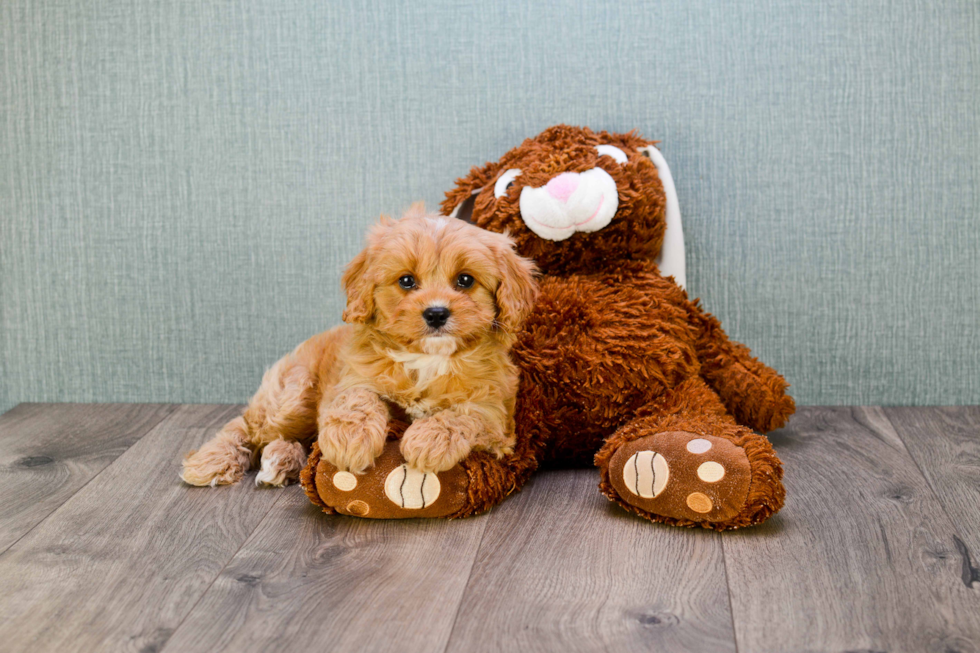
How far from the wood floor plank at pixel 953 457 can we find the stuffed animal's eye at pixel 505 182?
1136 millimetres

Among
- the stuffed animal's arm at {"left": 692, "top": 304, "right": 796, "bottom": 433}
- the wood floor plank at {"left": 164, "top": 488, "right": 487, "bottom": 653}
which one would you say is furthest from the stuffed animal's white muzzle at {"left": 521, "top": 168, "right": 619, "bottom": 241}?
the wood floor plank at {"left": 164, "top": 488, "right": 487, "bottom": 653}

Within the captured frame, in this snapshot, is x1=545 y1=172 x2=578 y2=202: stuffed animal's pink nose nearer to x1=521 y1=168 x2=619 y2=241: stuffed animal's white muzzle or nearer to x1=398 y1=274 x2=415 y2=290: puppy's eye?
x1=521 y1=168 x2=619 y2=241: stuffed animal's white muzzle

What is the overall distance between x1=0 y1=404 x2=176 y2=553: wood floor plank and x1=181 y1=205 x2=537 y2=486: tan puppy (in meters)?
0.61

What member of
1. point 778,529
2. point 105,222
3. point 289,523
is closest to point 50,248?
point 105,222

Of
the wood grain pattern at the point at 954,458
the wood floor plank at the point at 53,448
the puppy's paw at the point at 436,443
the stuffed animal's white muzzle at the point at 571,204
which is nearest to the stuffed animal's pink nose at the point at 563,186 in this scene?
the stuffed animal's white muzzle at the point at 571,204

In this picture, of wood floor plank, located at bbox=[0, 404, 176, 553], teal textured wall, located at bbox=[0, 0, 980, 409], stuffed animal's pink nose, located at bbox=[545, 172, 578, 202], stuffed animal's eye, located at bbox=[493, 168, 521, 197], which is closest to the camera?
wood floor plank, located at bbox=[0, 404, 176, 553]

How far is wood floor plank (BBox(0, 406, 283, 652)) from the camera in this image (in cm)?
130

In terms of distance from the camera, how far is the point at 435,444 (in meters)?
1.59

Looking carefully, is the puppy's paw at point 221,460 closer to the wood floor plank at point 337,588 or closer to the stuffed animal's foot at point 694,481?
the wood floor plank at point 337,588

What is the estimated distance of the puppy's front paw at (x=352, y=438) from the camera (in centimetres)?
159

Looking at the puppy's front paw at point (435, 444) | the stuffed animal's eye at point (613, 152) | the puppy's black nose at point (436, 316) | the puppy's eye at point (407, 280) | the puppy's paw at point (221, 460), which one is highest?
the stuffed animal's eye at point (613, 152)

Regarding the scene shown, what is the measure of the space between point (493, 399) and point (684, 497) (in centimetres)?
41

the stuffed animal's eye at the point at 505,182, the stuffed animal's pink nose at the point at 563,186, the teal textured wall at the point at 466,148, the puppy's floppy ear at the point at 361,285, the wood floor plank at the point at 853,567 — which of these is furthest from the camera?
the teal textured wall at the point at 466,148

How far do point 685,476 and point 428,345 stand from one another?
0.54 metres
